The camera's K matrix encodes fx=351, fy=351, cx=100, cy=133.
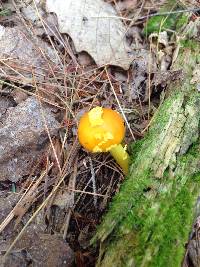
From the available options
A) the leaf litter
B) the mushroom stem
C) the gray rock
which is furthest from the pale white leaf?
the mushroom stem

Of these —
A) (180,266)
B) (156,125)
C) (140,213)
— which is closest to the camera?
(180,266)

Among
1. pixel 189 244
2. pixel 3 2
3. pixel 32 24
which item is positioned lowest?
pixel 189 244

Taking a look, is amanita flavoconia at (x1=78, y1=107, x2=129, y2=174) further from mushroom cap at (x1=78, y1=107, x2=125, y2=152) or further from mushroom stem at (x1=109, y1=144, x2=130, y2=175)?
mushroom stem at (x1=109, y1=144, x2=130, y2=175)

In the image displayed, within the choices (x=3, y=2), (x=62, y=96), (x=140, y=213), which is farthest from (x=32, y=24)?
(x=140, y=213)

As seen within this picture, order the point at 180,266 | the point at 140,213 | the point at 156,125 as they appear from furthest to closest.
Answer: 1. the point at 156,125
2. the point at 140,213
3. the point at 180,266

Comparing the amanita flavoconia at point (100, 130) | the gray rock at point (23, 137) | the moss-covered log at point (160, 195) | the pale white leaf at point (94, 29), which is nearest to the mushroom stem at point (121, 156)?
the moss-covered log at point (160, 195)

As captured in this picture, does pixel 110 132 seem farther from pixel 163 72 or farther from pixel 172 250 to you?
pixel 163 72

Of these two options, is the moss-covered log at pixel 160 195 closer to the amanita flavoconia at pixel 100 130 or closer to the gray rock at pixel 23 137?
the amanita flavoconia at pixel 100 130
